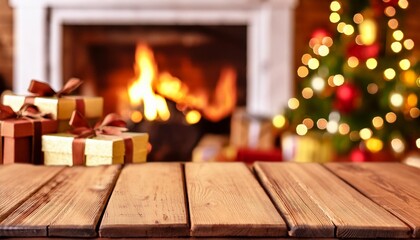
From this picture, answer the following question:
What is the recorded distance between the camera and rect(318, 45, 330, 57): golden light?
370 centimetres

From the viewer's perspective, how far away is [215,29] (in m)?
4.06

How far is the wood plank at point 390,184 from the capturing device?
99cm

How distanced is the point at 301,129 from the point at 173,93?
0.84m

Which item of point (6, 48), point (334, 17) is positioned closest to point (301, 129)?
point (334, 17)

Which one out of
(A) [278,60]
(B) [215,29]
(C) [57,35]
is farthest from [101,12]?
(A) [278,60]

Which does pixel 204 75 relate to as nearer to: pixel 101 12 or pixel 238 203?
pixel 101 12

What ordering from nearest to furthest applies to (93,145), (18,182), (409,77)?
(18,182) < (93,145) < (409,77)

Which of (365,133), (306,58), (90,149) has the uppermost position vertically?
(306,58)

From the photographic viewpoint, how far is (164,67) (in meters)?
4.07

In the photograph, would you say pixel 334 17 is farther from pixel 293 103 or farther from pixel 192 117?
pixel 192 117

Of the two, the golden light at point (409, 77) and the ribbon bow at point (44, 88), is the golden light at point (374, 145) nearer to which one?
the golden light at point (409, 77)

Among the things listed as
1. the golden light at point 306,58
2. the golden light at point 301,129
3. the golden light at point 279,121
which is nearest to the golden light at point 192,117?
the golden light at point 279,121

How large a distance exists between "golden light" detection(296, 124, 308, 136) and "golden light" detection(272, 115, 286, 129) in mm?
104

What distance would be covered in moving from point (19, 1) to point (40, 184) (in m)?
2.92
